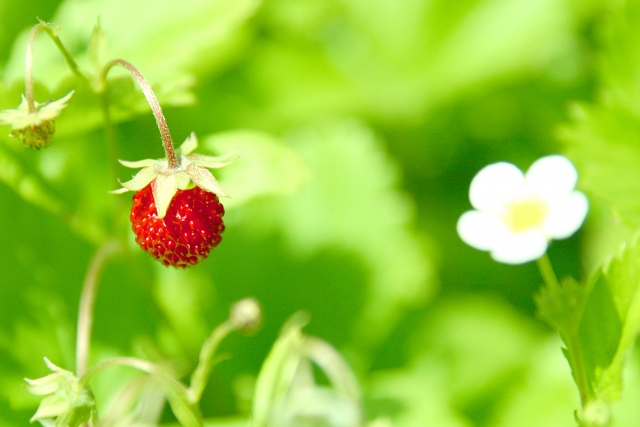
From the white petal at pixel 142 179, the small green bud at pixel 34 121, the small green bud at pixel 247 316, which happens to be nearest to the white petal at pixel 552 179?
the small green bud at pixel 247 316

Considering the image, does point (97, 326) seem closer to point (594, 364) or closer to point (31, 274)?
point (31, 274)

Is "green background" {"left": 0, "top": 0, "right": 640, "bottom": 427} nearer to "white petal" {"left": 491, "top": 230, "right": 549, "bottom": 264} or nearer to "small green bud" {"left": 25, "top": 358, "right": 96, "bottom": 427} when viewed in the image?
"white petal" {"left": 491, "top": 230, "right": 549, "bottom": 264}

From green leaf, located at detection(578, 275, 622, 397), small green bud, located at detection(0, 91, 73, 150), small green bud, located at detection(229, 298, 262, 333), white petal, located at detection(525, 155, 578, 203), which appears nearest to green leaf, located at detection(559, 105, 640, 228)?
white petal, located at detection(525, 155, 578, 203)

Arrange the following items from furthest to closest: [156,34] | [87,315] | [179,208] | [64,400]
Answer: [156,34], [87,315], [179,208], [64,400]

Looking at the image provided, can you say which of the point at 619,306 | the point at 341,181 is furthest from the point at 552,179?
the point at 341,181

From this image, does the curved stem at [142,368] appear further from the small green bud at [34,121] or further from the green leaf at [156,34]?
the green leaf at [156,34]

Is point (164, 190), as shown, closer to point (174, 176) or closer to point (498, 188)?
point (174, 176)

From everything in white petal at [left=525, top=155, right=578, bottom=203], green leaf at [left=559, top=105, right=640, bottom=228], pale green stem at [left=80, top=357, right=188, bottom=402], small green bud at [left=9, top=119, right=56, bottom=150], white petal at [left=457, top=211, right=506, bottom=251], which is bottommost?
pale green stem at [left=80, top=357, right=188, bottom=402]

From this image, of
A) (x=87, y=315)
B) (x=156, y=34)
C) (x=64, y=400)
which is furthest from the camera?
(x=156, y=34)
